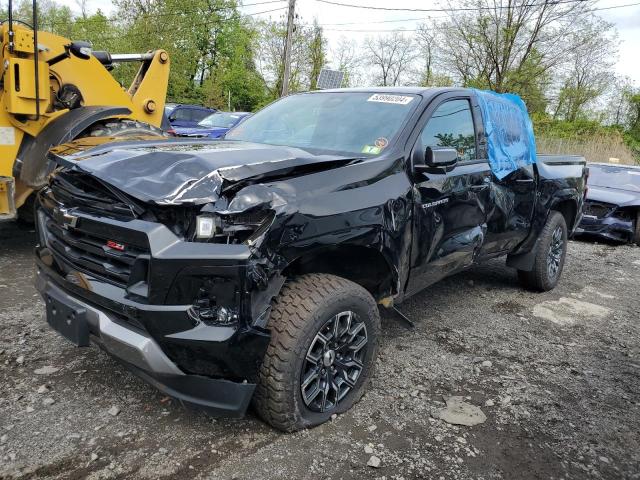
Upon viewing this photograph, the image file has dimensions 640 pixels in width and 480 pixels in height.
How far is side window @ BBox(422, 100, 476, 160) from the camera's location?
142 inches

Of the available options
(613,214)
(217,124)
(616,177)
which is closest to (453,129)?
(613,214)

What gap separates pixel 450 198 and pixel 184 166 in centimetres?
197

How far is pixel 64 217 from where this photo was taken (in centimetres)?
267

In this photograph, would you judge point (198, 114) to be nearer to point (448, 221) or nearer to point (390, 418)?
point (448, 221)

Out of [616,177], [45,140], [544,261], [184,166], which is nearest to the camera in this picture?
[184,166]

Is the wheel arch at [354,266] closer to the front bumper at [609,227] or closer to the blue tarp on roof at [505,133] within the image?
the blue tarp on roof at [505,133]

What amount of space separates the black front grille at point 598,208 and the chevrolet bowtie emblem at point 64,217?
9018mm

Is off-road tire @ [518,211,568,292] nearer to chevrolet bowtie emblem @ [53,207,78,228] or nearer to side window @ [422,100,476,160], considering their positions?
side window @ [422,100,476,160]

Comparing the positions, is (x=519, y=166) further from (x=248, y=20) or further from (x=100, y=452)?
(x=248, y=20)

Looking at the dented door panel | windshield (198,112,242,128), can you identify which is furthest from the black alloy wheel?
windshield (198,112,242,128)

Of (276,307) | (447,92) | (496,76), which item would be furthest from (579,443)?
(496,76)

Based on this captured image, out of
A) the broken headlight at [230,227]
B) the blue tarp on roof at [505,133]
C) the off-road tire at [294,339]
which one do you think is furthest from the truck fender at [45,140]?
the blue tarp on roof at [505,133]

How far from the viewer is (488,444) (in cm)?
276

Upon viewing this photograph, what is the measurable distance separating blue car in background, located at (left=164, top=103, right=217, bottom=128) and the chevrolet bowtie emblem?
1236 cm
